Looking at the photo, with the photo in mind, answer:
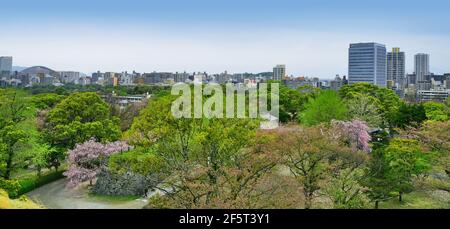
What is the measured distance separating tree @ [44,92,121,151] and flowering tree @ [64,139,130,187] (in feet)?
3.18

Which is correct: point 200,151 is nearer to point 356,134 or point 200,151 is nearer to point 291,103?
point 356,134

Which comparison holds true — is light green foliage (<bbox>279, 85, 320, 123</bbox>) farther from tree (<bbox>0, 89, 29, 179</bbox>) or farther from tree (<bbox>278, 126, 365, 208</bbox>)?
tree (<bbox>0, 89, 29, 179</bbox>)

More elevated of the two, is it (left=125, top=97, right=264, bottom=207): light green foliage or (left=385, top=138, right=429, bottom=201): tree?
(left=125, top=97, right=264, bottom=207): light green foliage

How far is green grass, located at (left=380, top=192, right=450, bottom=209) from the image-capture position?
38.7 feet

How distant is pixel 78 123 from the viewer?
637 inches

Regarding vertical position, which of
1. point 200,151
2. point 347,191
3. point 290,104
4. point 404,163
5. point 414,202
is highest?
point 290,104

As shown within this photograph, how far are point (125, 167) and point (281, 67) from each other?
64.8 metres

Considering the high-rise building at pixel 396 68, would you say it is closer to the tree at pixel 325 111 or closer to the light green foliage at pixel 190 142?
the tree at pixel 325 111

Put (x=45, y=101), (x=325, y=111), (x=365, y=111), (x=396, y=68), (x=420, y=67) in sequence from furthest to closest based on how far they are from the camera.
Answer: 1. (x=420, y=67)
2. (x=396, y=68)
3. (x=45, y=101)
4. (x=365, y=111)
5. (x=325, y=111)

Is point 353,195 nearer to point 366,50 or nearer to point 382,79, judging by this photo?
point 366,50

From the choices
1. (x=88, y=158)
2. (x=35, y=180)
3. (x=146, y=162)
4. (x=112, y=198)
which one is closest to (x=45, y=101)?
(x=35, y=180)

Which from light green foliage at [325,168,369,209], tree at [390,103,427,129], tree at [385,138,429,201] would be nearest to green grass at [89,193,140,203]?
light green foliage at [325,168,369,209]

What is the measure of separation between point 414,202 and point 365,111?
347 inches

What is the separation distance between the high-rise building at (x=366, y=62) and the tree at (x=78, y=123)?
3169 centimetres
